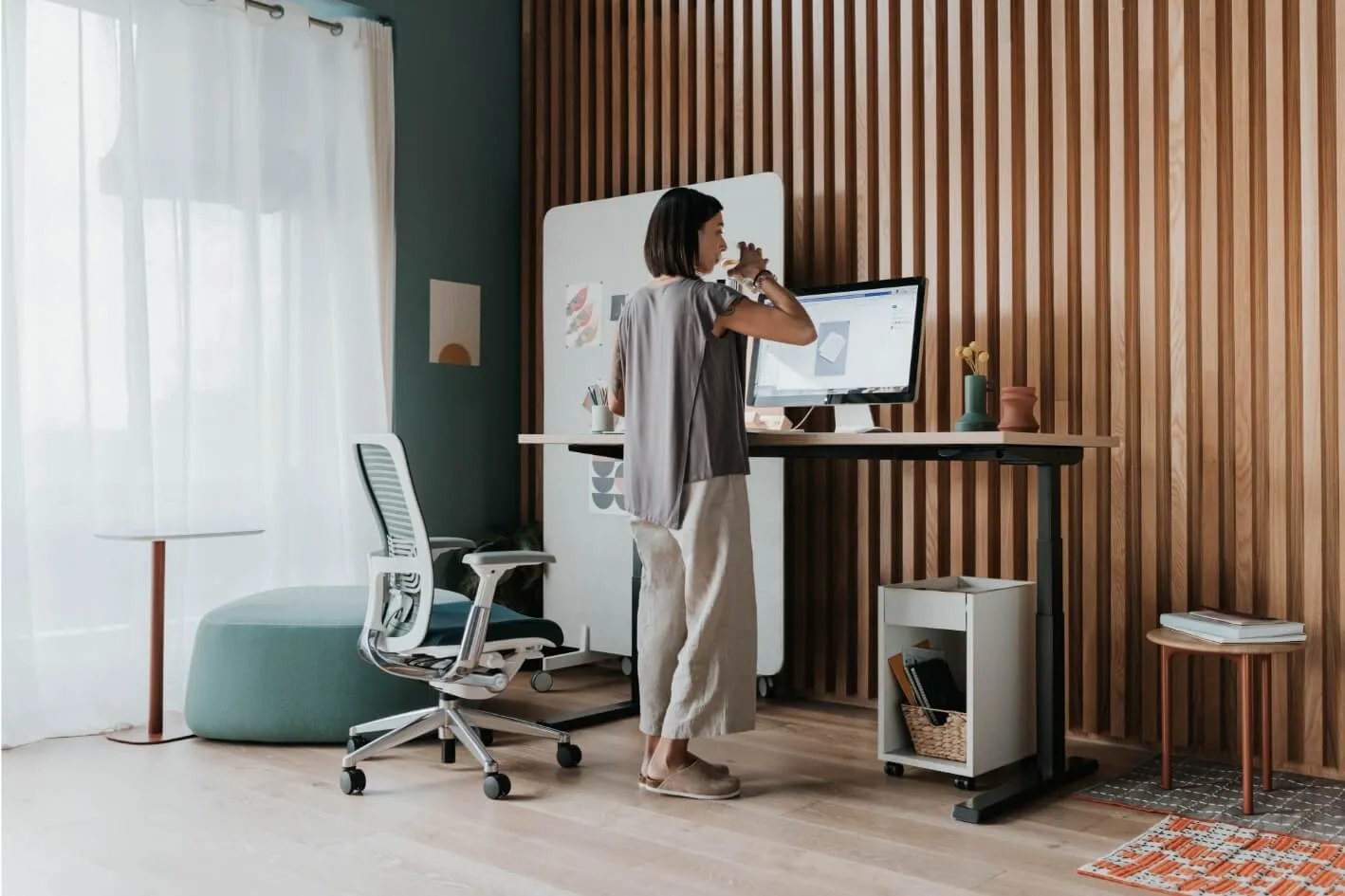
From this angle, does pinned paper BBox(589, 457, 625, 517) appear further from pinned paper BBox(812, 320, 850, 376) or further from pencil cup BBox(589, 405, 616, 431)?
pinned paper BBox(812, 320, 850, 376)

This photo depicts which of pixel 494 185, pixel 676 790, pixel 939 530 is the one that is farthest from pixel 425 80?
pixel 676 790

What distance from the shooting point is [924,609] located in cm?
321

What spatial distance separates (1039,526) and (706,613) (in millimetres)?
940

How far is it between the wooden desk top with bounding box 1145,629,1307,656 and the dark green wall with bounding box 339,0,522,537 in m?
2.89

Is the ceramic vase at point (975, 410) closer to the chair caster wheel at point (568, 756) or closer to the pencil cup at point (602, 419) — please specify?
the pencil cup at point (602, 419)

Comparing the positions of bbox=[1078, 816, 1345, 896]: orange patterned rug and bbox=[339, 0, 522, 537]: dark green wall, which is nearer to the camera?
bbox=[1078, 816, 1345, 896]: orange patterned rug

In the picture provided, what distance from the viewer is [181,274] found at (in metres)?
3.99

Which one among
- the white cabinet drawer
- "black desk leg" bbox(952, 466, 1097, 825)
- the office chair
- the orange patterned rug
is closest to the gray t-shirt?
the office chair

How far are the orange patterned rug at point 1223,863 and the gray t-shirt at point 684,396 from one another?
4.10ft

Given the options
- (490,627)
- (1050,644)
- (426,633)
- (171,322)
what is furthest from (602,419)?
(171,322)

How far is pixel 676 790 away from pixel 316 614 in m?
1.30

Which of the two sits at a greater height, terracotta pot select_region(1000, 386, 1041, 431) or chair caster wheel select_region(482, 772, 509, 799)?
terracotta pot select_region(1000, 386, 1041, 431)

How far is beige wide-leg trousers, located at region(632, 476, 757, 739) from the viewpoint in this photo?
9.80 feet

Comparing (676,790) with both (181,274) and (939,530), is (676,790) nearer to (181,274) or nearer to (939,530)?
(939,530)
